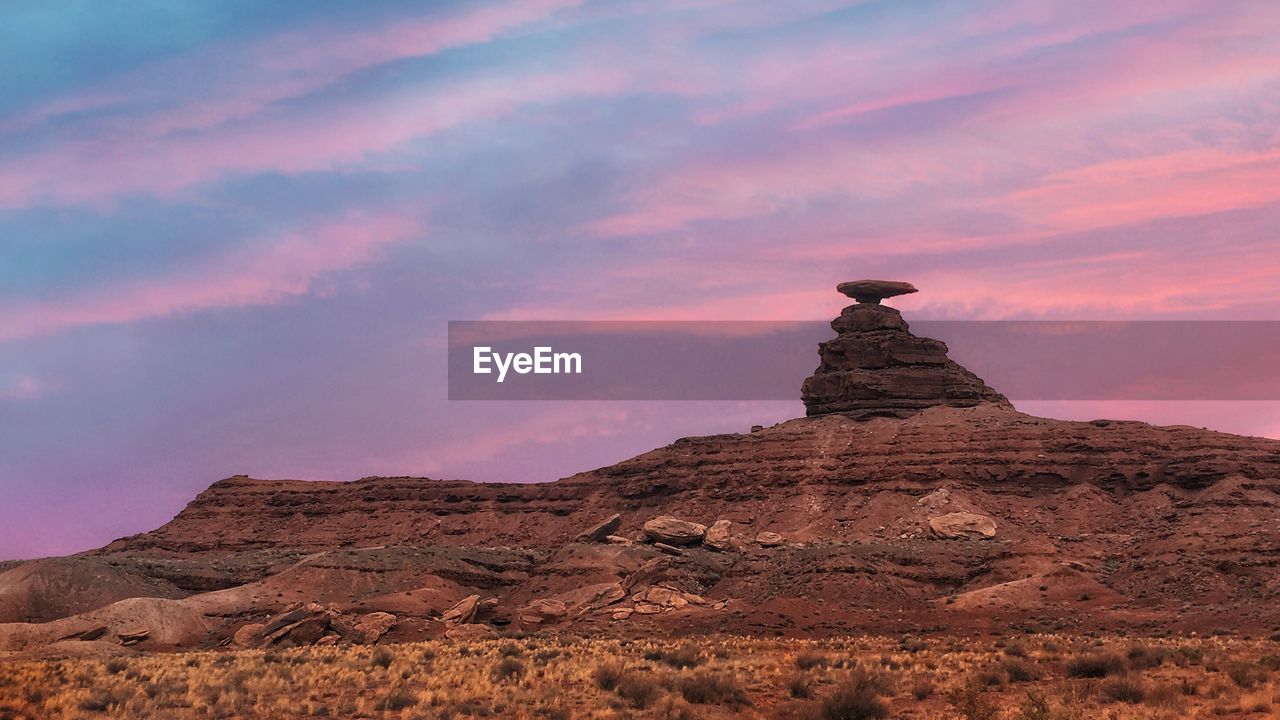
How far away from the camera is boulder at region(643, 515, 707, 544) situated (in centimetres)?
8888

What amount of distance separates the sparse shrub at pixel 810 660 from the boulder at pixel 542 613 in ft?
101

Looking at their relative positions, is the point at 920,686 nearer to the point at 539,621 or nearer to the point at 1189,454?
the point at 539,621

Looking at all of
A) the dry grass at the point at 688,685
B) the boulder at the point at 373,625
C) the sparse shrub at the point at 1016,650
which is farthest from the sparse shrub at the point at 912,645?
the boulder at the point at 373,625

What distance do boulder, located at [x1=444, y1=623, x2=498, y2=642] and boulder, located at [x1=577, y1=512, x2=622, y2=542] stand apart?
79.8 ft

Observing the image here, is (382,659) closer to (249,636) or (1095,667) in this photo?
(1095,667)

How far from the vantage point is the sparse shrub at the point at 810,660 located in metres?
41.2

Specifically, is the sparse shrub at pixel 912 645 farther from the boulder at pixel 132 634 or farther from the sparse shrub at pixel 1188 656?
the boulder at pixel 132 634

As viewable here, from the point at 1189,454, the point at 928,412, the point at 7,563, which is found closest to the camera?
the point at 1189,454

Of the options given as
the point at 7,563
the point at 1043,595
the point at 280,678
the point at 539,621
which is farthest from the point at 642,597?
the point at 7,563

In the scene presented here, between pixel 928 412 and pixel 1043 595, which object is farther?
pixel 928 412

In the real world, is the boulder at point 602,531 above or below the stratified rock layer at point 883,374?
below

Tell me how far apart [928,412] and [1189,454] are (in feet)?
73.7

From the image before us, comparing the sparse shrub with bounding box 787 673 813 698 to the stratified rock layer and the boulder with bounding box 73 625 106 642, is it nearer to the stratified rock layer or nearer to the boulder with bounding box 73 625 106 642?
the boulder with bounding box 73 625 106 642

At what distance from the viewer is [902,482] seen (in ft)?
303
